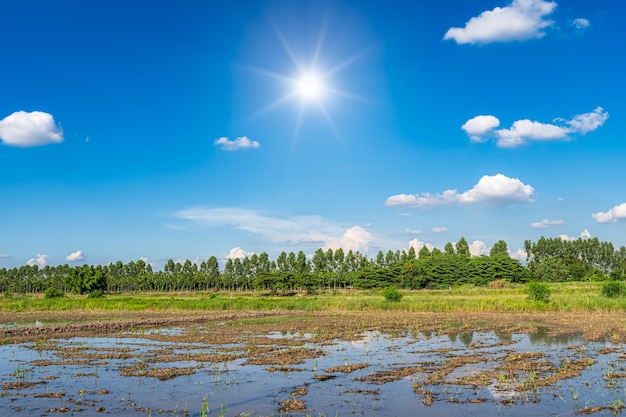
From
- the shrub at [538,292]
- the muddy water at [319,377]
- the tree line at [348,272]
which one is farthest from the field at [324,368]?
the tree line at [348,272]

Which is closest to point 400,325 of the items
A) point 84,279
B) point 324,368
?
point 324,368

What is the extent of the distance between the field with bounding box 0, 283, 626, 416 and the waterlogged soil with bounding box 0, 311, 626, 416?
47 millimetres

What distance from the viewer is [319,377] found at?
46.0 ft

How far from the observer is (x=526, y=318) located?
3155 cm

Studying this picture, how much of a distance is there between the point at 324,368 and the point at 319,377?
1.53m

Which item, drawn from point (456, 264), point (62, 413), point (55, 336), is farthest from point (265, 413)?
point (456, 264)

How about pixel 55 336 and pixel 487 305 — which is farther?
pixel 487 305

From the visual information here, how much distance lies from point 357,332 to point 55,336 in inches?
588

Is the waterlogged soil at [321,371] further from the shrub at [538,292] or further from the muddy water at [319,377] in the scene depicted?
the shrub at [538,292]

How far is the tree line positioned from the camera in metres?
91.4

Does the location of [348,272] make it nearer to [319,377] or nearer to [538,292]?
[538,292]

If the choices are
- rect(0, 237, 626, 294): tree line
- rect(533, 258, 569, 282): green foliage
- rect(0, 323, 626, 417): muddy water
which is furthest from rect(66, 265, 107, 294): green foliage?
rect(533, 258, 569, 282): green foliage

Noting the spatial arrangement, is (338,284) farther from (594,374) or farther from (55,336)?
(594,374)

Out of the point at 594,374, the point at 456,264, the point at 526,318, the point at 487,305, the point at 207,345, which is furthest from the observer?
the point at 456,264
